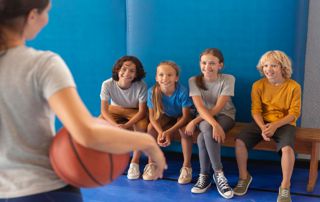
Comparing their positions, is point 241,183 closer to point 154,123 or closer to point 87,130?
point 154,123

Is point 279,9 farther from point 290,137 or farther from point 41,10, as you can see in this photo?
point 41,10

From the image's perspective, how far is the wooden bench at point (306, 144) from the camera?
342cm

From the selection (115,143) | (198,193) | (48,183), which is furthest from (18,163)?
(198,193)

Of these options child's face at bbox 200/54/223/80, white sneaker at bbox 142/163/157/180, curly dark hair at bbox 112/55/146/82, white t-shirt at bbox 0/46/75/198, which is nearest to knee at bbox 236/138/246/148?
child's face at bbox 200/54/223/80

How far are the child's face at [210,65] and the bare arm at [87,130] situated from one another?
2453 mm

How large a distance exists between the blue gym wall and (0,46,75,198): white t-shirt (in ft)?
9.29

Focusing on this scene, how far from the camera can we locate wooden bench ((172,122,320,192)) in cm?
342

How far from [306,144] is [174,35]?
5.24 feet

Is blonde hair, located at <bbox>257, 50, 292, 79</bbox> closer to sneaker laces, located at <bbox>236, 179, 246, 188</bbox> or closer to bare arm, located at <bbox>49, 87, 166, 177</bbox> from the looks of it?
sneaker laces, located at <bbox>236, 179, 246, 188</bbox>

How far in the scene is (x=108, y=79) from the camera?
4281mm

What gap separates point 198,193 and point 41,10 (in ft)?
8.24

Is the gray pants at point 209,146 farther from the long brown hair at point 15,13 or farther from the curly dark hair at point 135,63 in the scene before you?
the long brown hair at point 15,13

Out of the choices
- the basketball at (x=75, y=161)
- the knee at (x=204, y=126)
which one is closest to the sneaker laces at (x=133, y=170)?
the knee at (x=204, y=126)

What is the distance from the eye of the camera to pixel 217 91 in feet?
12.4
